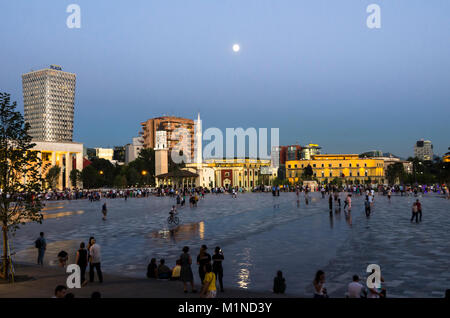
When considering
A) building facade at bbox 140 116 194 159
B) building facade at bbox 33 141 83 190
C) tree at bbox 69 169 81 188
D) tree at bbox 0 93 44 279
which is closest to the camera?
tree at bbox 0 93 44 279

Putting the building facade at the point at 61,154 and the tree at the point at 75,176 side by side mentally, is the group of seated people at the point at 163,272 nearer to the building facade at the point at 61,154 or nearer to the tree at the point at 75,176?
the building facade at the point at 61,154

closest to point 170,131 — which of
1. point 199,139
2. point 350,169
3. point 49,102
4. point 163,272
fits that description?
point 199,139

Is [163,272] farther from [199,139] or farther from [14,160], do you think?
[199,139]

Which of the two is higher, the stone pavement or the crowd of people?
the crowd of people

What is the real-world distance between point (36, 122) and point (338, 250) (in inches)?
7582

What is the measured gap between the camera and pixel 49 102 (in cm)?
18550

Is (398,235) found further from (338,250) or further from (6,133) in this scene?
(6,133)

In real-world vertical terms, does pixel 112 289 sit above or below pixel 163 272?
below

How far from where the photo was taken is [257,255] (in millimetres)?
15648

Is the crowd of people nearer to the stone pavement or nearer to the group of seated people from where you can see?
the group of seated people

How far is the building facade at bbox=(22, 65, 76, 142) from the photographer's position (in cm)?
18550

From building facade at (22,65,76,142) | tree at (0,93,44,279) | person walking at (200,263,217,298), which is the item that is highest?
building facade at (22,65,76,142)

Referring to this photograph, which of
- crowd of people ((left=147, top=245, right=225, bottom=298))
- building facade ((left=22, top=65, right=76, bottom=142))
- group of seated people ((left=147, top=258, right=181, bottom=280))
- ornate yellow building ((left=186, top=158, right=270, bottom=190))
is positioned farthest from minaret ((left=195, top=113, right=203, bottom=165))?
crowd of people ((left=147, top=245, right=225, bottom=298))

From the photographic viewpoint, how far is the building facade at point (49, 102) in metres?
186
